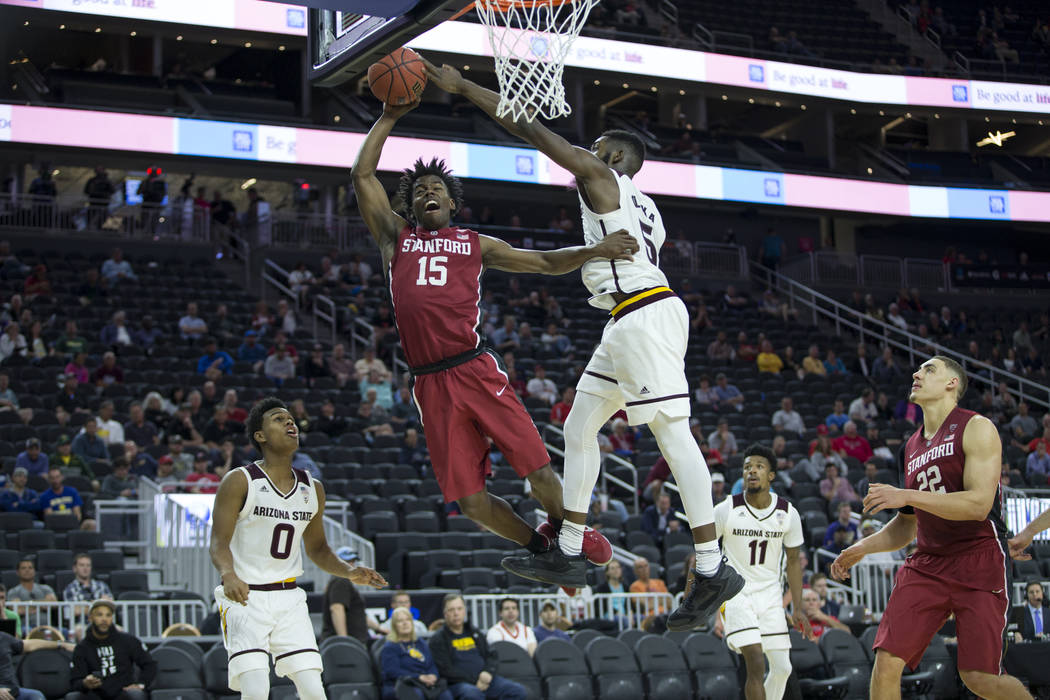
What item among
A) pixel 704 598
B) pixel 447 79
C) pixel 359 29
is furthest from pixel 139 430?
pixel 704 598

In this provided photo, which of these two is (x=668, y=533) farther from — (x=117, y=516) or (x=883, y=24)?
(x=883, y=24)

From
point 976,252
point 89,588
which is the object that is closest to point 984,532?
point 89,588

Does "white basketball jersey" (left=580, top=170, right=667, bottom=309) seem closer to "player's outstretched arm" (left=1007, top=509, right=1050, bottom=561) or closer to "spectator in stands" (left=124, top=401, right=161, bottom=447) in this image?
"player's outstretched arm" (left=1007, top=509, right=1050, bottom=561)

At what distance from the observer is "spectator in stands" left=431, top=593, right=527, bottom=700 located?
11.0 m

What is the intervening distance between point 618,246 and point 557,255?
14.5 inches

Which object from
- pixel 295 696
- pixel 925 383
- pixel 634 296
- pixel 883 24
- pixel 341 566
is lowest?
pixel 295 696

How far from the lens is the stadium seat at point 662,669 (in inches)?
465

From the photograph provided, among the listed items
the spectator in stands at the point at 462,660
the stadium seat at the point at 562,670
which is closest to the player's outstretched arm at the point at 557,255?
the spectator in stands at the point at 462,660

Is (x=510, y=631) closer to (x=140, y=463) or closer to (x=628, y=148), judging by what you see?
(x=140, y=463)

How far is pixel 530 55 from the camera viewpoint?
711 centimetres

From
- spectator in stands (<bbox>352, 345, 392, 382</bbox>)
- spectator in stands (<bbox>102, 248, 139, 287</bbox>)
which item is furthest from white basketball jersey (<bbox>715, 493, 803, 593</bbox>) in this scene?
spectator in stands (<bbox>102, 248, 139, 287</bbox>)

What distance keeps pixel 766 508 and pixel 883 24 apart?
27.4 m

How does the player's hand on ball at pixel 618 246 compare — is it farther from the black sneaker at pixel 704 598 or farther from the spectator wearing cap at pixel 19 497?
the spectator wearing cap at pixel 19 497

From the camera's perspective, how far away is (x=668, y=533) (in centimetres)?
1541
